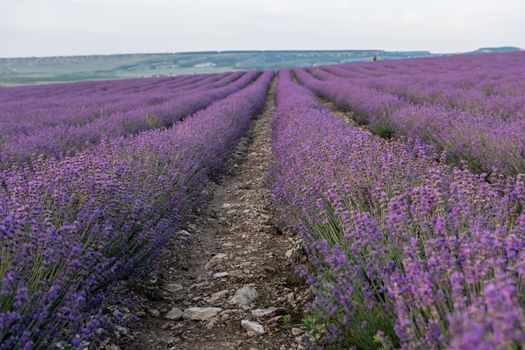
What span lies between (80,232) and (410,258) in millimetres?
1736

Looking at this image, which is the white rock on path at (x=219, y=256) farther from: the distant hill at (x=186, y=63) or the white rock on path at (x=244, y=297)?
the distant hill at (x=186, y=63)

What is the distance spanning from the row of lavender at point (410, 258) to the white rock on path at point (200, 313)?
25.6 inches

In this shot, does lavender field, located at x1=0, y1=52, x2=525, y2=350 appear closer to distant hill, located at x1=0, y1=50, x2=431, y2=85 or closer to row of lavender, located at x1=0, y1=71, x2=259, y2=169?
row of lavender, located at x1=0, y1=71, x2=259, y2=169

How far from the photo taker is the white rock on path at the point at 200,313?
2.82 m

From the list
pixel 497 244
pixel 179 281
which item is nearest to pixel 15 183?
pixel 179 281

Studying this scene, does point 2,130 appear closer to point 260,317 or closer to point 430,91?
point 260,317

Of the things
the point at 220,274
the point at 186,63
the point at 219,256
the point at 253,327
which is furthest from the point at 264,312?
the point at 186,63

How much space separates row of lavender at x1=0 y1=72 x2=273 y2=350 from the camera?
171cm

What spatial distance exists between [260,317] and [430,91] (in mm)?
9337

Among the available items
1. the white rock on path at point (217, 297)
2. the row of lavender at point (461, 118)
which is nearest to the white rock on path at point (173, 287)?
the white rock on path at point (217, 297)

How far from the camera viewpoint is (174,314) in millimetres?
2871

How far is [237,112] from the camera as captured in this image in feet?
30.4

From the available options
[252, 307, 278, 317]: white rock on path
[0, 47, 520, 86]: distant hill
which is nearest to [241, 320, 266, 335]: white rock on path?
[252, 307, 278, 317]: white rock on path

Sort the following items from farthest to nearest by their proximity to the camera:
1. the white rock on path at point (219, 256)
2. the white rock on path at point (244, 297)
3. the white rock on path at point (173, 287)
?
the white rock on path at point (219, 256) → the white rock on path at point (173, 287) → the white rock on path at point (244, 297)
